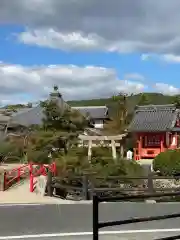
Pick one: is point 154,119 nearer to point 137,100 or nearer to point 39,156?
point 39,156

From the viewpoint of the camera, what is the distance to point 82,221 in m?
9.06

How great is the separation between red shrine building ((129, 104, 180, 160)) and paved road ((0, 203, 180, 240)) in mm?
30630

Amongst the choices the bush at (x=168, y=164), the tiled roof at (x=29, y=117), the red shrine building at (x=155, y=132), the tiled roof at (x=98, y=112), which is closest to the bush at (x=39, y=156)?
the bush at (x=168, y=164)

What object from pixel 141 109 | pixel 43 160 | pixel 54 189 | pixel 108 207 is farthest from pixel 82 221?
pixel 141 109

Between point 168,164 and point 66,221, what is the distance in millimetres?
16393

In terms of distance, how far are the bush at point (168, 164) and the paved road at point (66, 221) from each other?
13.8 meters

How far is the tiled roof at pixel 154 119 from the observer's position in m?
41.9

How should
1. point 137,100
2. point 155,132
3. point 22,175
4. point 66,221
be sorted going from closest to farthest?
point 66,221 < point 22,175 < point 155,132 < point 137,100

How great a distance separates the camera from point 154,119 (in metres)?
43.4

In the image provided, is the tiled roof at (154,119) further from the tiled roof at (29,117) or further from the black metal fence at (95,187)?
the black metal fence at (95,187)

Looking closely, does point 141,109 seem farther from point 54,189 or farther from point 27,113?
point 54,189

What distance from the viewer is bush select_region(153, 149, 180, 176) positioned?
23.8 metres

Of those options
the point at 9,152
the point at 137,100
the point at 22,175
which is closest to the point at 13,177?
the point at 22,175

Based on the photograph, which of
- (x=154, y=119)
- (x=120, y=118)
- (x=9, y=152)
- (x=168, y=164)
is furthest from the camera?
(x=120, y=118)
